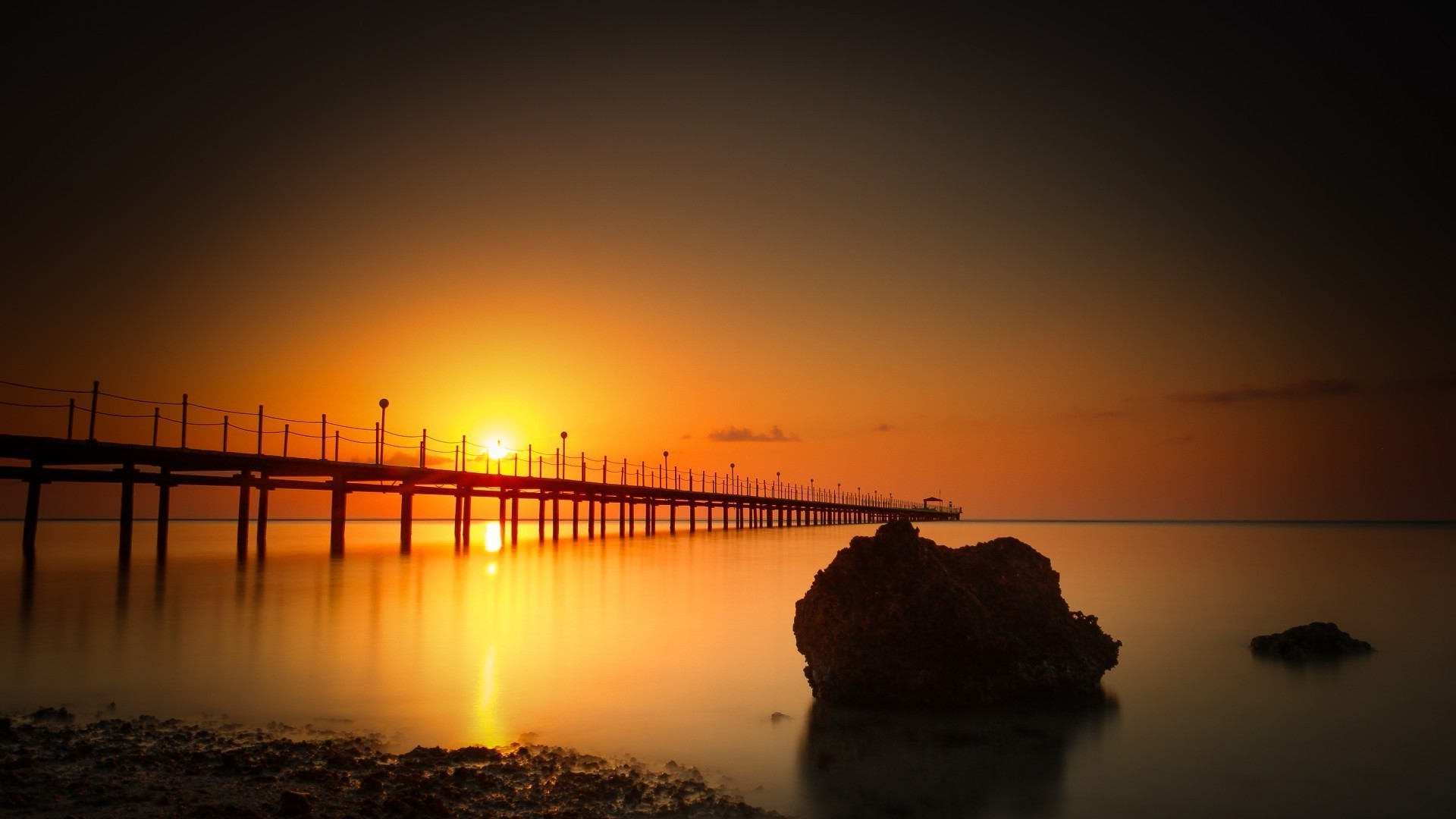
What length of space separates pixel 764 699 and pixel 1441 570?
111ft

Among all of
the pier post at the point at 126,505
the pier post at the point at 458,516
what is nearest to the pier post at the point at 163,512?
the pier post at the point at 126,505

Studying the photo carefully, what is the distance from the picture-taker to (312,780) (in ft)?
16.5

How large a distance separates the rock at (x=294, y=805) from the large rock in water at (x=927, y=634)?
4237 mm

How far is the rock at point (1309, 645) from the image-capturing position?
10453mm

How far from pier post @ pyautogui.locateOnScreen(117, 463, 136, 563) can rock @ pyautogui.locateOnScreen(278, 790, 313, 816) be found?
79.8ft

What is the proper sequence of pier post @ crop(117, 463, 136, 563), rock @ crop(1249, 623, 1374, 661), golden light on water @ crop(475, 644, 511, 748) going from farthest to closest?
pier post @ crop(117, 463, 136, 563)
rock @ crop(1249, 623, 1374, 661)
golden light on water @ crop(475, 644, 511, 748)

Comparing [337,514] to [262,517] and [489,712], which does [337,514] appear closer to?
[262,517]

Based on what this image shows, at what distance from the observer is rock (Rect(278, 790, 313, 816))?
4402mm

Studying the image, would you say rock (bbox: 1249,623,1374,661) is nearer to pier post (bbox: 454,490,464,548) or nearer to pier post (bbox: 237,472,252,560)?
pier post (bbox: 237,472,252,560)

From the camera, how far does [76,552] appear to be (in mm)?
31672

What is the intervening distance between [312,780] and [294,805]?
614 mm

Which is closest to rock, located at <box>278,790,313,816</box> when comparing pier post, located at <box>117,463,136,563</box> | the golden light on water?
the golden light on water

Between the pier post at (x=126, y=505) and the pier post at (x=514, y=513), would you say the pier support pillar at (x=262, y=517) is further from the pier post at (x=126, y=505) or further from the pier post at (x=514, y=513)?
the pier post at (x=514, y=513)

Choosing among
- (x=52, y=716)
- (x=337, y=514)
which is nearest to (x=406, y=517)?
(x=337, y=514)
